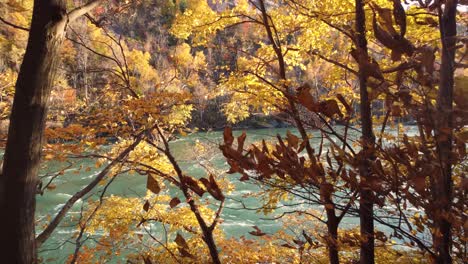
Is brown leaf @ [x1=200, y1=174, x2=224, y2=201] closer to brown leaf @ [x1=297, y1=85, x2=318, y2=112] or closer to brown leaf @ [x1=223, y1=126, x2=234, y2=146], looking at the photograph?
brown leaf @ [x1=223, y1=126, x2=234, y2=146]

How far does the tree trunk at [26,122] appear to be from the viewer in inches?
60.8

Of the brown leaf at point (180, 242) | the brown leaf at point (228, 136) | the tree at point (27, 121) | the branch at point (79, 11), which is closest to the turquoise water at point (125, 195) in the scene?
the branch at point (79, 11)

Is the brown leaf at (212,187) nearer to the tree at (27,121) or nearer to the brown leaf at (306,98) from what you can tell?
the brown leaf at (306,98)

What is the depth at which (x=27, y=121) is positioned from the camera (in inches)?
61.2

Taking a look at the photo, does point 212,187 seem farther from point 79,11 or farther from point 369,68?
point 79,11

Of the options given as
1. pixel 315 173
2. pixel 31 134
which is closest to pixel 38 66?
pixel 31 134

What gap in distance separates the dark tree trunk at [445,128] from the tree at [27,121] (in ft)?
5.16

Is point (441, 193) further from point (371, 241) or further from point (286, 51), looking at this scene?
point (286, 51)

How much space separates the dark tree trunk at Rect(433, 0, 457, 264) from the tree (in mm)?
1574

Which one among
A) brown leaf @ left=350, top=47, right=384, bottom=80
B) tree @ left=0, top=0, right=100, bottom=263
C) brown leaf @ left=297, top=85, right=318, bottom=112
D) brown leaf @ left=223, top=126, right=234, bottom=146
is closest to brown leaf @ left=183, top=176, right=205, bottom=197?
brown leaf @ left=223, top=126, right=234, bottom=146

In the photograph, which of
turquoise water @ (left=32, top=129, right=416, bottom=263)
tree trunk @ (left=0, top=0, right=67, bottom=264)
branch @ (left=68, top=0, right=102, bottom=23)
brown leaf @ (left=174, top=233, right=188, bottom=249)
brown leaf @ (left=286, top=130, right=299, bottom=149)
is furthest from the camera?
turquoise water @ (left=32, top=129, right=416, bottom=263)

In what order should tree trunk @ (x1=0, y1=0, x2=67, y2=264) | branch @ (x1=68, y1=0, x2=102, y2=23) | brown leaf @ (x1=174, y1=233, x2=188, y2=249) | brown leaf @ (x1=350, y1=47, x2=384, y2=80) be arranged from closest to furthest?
brown leaf @ (x1=350, y1=47, x2=384, y2=80) < brown leaf @ (x1=174, y1=233, x2=188, y2=249) < tree trunk @ (x1=0, y1=0, x2=67, y2=264) < branch @ (x1=68, y1=0, x2=102, y2=23)

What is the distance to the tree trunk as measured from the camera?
1545 millimetres

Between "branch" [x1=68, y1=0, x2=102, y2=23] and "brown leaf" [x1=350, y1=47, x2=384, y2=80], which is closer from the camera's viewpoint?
"brown leaf" [x1=350, y1=47, x2=384, y2=80]
